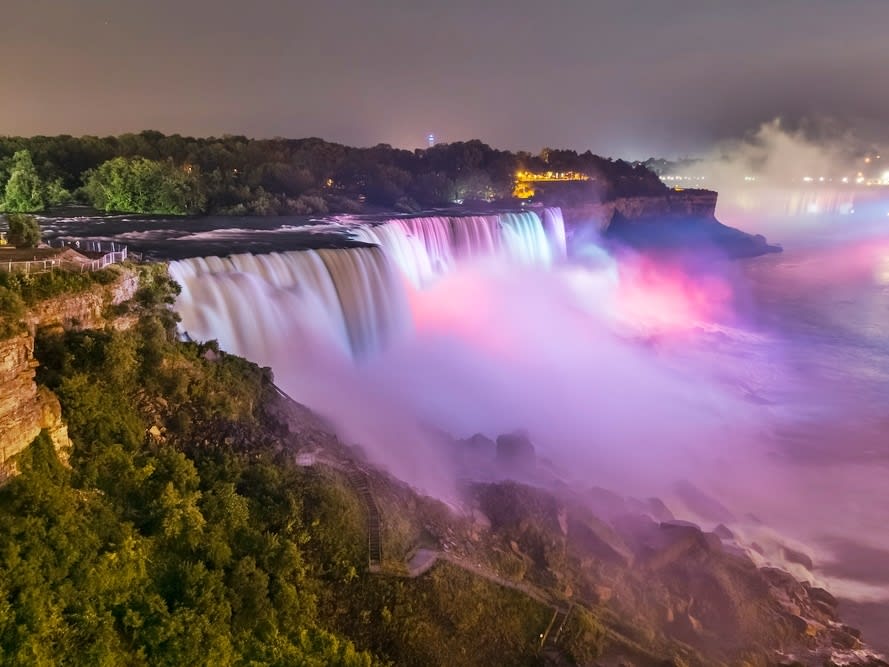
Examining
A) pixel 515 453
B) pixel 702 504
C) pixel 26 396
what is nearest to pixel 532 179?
pixel 702 504

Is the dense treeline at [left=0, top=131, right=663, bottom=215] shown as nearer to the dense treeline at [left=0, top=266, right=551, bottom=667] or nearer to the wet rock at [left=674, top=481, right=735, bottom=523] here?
the wet rock at [left=674, top=481, right=735, bottom=523]

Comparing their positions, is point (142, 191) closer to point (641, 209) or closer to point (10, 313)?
point (10, 313)

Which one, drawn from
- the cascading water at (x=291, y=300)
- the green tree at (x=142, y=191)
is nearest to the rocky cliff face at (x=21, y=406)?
the cascading water at (x=291, y=300)

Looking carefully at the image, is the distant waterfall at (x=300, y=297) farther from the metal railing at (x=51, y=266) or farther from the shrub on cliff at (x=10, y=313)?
the shrub on cliff at (x=10, y=313)

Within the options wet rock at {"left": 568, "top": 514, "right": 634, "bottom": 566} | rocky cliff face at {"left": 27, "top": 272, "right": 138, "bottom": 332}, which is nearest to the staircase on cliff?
wet rock at {"left": 568, "top": 514, "right": 634, "bottom": 566}

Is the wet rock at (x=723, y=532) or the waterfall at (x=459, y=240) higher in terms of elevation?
the waterfall at (x=459, y=240)

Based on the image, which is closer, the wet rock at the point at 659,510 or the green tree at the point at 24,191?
the wet rock at the point at 659,510

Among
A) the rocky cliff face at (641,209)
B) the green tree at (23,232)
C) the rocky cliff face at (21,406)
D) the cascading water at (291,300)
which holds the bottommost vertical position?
the rocky cliff face at (641,209)
